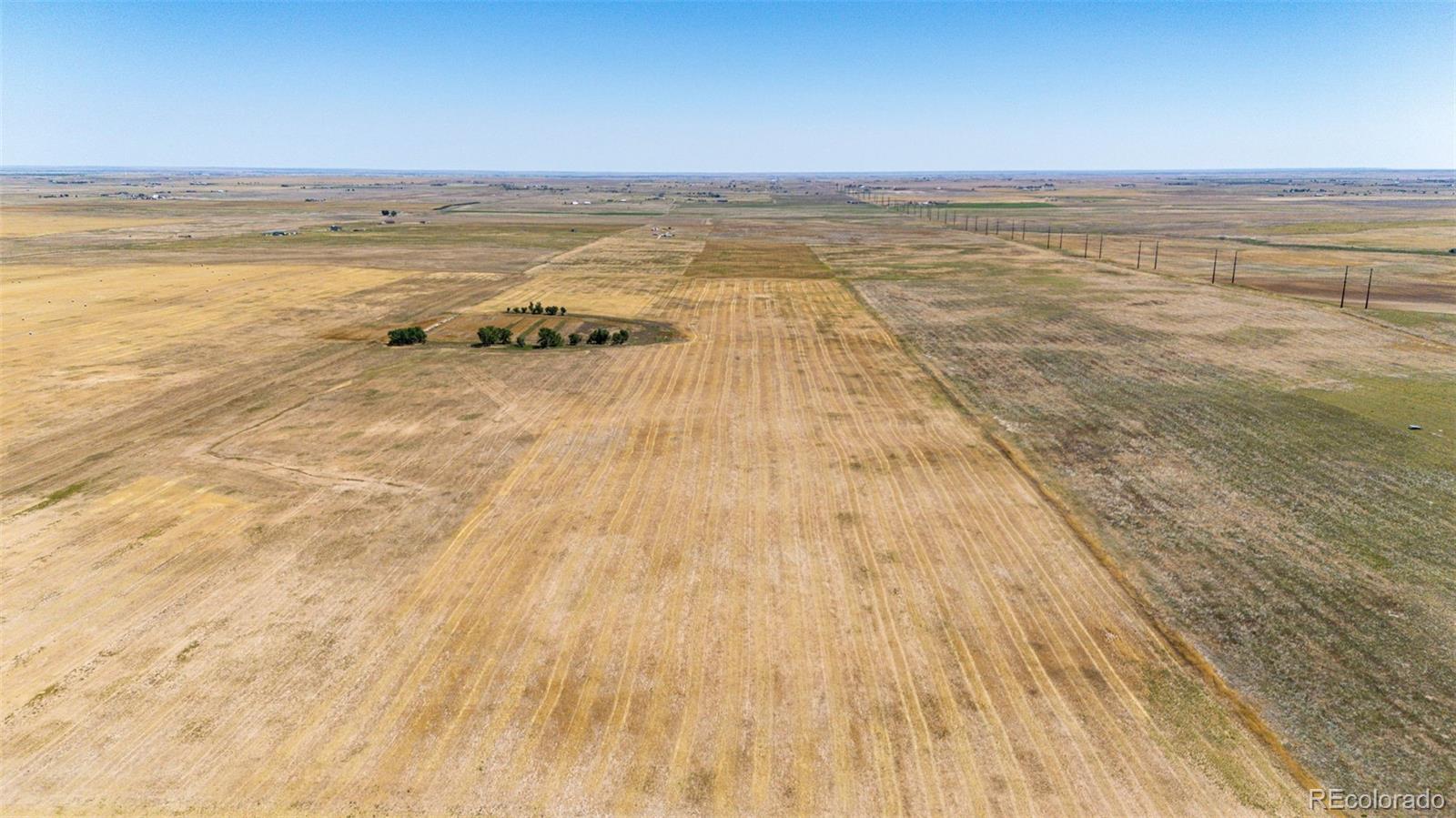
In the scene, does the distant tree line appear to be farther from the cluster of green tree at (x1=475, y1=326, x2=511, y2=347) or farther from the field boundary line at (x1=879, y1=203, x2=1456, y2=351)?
the field boundary line at (x1=879, y1=203, x2=1456, y2=351)

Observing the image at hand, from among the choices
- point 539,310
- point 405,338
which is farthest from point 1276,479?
point 539,310

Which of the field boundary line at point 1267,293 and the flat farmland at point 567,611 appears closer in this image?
the flat farmland at point 567,611

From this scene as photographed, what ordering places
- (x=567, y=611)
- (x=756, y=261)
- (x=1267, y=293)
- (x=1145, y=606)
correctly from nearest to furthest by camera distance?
(x=567, y=611) → (x=1145, y=606) → (x=1267, y=293) → (x=756, y=261)

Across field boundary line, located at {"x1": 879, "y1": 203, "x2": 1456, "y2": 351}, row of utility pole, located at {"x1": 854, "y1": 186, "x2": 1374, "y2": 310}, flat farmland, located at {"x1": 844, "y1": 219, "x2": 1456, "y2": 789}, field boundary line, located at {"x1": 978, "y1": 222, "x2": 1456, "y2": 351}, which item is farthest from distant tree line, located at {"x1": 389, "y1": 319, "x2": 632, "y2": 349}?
row of utility pole, located at {"x1": 854, "y1": 186, "x2": 1374, "y2": 310}

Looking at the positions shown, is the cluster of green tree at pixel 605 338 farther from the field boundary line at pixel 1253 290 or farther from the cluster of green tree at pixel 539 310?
the field boundary line at pixel 1253 290

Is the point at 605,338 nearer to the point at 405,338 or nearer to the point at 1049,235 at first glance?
the point at 405,338

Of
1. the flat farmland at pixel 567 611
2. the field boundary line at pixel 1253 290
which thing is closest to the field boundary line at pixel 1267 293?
the field boundary line at pixel 1253 290

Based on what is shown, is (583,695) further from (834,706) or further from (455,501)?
(455,501)
